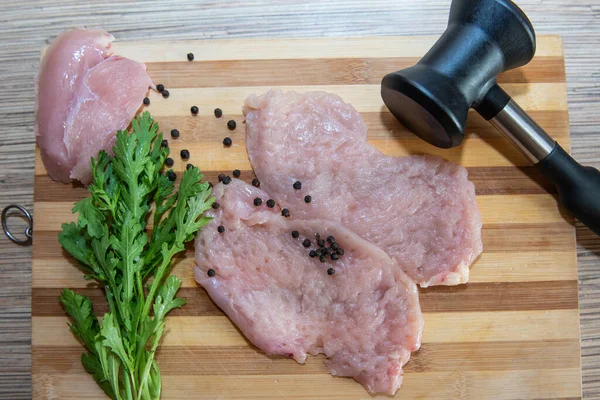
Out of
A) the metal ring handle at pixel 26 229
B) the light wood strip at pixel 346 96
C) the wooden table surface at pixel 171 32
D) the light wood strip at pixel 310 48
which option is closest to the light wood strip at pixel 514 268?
the metal ring handle at pixel 26 229

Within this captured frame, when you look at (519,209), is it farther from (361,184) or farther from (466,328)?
(361,184)

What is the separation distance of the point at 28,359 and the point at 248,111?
6.52 ft

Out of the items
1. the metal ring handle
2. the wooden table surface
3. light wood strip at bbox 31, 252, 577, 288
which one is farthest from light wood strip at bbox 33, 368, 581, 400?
the metal ring handle

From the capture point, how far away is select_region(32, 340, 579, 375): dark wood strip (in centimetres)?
280

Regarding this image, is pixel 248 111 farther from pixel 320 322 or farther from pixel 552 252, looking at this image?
pixel 552 252

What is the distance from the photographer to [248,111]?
294 cm

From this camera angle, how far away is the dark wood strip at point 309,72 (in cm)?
296

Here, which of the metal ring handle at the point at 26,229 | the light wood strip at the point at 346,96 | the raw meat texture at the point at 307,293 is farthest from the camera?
the metal ring handle at the point at 26,229

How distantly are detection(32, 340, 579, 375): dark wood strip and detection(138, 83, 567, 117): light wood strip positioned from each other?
1.35 m

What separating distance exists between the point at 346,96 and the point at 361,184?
0.52 m

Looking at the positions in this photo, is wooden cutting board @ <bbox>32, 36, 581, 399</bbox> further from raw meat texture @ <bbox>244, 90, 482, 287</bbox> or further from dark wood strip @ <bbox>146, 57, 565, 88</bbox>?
raw meat texture @ <bbox>244, 90, 482, 287</bbox>

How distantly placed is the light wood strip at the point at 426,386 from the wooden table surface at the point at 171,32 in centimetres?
118

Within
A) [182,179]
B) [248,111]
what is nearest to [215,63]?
[248,111]

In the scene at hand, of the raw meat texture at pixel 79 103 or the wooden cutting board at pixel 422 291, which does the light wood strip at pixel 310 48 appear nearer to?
the wooden cutting board at pixel 422 291
